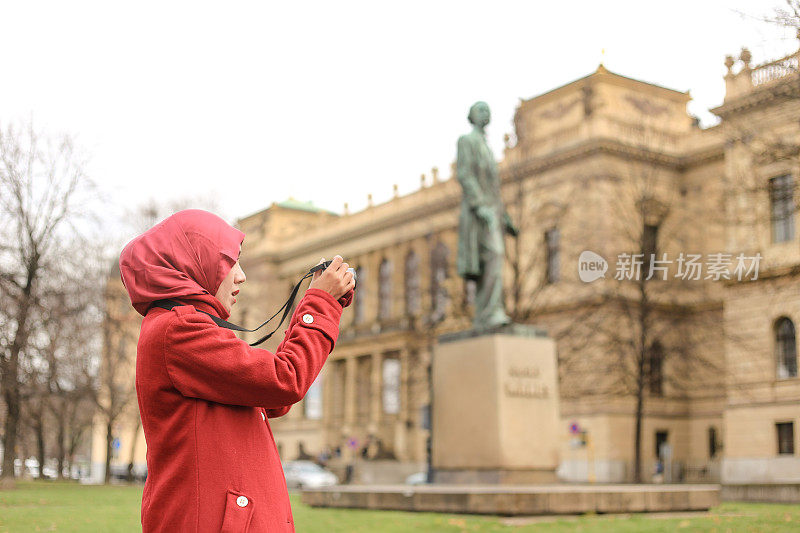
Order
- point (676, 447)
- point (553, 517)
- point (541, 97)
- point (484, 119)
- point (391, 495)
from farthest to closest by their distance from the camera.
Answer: point (541, 97), point (676, 447), point (484, 119), point (391, 495), point (553, 517)

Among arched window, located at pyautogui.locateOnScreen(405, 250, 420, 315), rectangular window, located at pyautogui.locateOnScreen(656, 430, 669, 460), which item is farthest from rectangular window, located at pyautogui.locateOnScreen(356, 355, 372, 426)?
rectangular window, located at pyautogui.locateOnScreen(656, 430, 669, 460)

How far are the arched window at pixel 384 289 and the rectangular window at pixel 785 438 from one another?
3481 cm

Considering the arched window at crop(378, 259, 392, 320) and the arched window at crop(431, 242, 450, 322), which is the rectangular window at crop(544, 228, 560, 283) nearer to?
the arched window at crop(431, 242, 450, 322)

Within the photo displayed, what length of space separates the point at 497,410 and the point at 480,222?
3.09 metres

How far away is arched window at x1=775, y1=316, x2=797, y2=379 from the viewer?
43031 mm

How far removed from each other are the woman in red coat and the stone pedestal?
12512mm

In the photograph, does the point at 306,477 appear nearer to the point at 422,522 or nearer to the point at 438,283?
the point at 438,283

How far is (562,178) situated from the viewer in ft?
177

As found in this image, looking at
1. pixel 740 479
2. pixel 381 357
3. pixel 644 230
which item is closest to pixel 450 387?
pixel 644 230

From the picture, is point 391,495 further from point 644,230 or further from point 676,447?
point 676,447

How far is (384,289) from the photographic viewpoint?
244ft

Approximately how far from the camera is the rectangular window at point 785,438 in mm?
42219

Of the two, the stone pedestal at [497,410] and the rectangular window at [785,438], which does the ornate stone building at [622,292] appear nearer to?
the rectangular window at [785,438]

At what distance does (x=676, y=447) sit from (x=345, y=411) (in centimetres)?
2822
